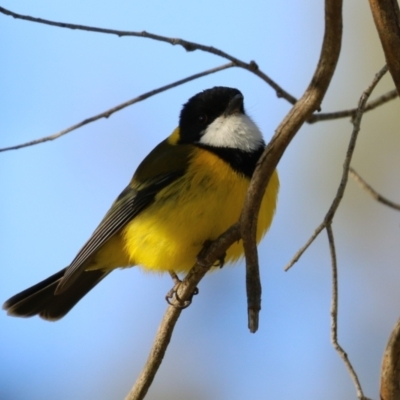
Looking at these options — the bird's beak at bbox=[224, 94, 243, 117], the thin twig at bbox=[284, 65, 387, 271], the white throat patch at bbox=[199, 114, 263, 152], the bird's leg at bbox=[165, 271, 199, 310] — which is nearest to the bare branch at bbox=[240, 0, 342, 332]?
the thin twig at bbox=[284, 65, 387, 271]

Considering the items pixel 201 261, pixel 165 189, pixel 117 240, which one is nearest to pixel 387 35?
pixel 201 261

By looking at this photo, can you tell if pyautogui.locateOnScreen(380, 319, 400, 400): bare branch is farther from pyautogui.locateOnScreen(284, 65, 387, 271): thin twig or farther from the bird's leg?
the bird's leg

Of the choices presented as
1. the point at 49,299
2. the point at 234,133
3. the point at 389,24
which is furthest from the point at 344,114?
the point at 49,299

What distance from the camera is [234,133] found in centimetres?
404

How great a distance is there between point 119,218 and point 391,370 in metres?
2.02

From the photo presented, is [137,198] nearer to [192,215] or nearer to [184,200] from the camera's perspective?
[184,200]

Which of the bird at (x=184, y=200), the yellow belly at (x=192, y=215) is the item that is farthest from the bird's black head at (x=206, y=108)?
the yellow belly at (x=192, y=215)

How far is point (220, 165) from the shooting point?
382 cm

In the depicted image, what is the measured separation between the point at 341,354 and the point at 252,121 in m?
1.80

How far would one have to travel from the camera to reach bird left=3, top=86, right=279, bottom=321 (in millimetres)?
3719

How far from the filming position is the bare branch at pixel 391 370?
98.6 inches

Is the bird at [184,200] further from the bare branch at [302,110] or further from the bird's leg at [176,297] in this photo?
the bare branch at [302,110]

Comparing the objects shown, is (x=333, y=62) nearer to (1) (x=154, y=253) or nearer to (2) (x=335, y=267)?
(2) (x=335, y=267)

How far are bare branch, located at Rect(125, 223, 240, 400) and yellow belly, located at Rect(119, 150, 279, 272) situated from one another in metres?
0.26
